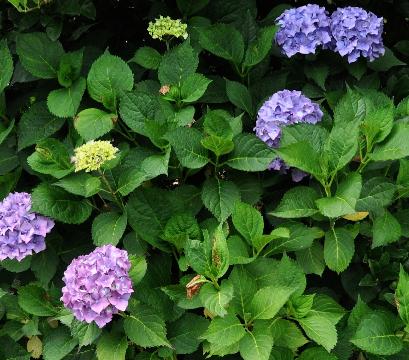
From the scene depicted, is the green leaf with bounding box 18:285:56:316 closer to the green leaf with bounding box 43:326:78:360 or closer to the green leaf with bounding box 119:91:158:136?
the green leaf with bounding box 43:326:78:360

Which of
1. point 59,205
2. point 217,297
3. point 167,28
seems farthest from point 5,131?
point 217,297

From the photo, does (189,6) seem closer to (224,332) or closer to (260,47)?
(260,47)

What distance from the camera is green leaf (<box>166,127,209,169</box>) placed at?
6.44 ft

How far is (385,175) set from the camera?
211cm

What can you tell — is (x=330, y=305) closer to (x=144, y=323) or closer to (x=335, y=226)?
(x=335, y=226)

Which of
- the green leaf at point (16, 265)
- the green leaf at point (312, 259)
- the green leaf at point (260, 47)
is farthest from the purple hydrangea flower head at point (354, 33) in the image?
the green leaf at point (16, 265)

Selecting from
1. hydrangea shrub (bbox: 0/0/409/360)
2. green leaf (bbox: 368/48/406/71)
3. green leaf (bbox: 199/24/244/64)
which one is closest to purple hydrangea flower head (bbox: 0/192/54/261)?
hydrangea shrub (bbox: 0/0/409/360)

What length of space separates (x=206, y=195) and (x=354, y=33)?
2.58 ft

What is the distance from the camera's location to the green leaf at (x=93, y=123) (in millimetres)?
2105

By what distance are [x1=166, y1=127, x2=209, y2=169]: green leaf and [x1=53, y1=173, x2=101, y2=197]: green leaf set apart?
252mm

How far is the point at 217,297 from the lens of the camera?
5.59ft

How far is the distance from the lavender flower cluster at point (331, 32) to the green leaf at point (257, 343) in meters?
1.01

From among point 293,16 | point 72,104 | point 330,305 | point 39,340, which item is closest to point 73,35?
point 72,104

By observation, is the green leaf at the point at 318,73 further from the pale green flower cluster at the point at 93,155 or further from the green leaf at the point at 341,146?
the pale green flower cluster at the point at 93,155
